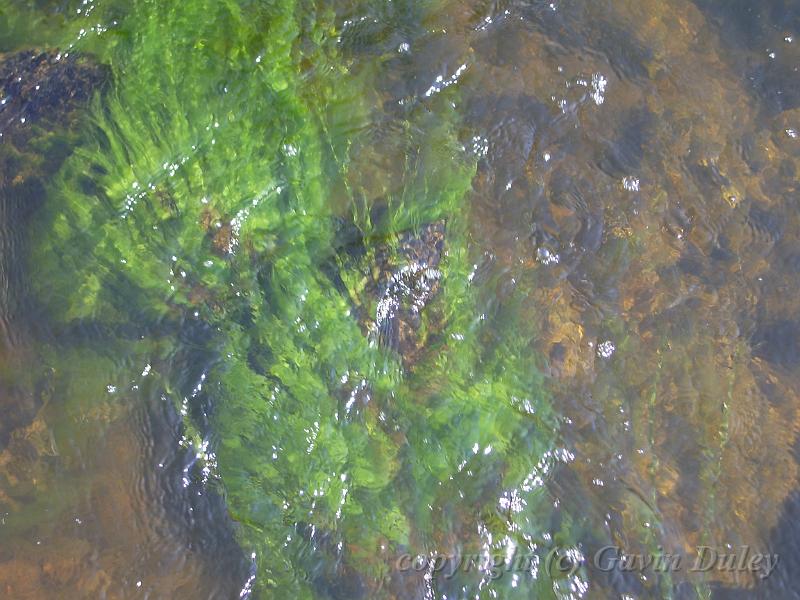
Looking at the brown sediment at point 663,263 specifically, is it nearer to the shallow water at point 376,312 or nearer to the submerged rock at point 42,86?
the shallow water at point 376,312

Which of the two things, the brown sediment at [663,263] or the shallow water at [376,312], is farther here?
the brown sediment at [663,263]

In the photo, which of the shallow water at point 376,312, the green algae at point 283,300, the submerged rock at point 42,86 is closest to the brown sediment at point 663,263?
the shallow water at point 376,312

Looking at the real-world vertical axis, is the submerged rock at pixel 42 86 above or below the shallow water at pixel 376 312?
above

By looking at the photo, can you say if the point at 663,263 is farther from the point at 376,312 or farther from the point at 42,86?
the point at 42,86

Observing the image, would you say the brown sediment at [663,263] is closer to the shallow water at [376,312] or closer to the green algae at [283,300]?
the shallow water at [376,312]

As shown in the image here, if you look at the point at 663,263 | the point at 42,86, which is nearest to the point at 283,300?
the point at 42,86

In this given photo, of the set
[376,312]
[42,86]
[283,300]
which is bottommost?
[376,312]

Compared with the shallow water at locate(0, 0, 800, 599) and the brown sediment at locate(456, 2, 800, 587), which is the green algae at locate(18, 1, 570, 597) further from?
the brown sediment at locate(456, 2, 800, 587)

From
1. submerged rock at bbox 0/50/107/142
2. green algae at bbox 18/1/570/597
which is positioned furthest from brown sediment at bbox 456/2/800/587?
submerged rock at bbox 0/50/107/142

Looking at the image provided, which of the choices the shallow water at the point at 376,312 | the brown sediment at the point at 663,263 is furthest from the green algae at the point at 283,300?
the brown sediment at the point at 663,263
